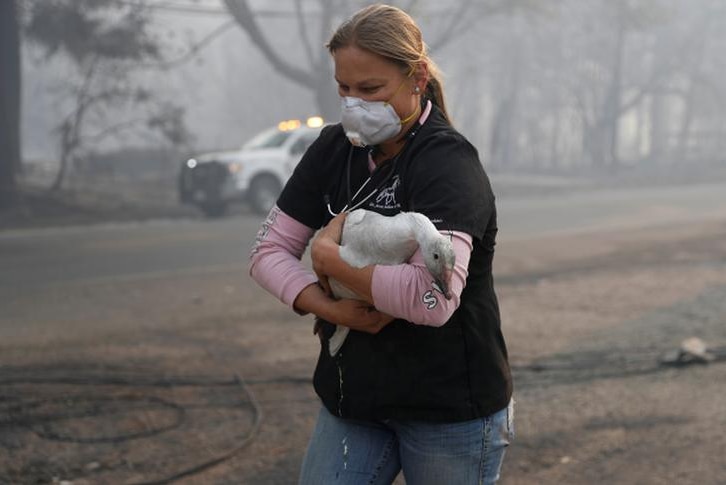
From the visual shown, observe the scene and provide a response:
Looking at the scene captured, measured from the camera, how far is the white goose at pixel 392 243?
189 cm

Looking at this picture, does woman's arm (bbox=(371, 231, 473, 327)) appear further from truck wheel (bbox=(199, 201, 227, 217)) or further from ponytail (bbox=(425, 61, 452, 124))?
truck wheel (bbox=(199, 201, 227, 217))

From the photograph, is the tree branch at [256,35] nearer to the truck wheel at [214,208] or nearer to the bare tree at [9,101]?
the bare tree at [9,101]

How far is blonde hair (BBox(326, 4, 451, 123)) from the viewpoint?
2.04 meters

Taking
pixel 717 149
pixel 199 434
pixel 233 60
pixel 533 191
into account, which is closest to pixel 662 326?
pixel 199 434

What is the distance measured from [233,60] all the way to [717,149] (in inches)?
1222

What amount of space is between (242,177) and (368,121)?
16579 millimetres

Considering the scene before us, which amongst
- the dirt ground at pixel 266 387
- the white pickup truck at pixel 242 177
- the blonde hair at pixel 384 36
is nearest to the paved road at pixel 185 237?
the white pickup truck at pixel 242 177

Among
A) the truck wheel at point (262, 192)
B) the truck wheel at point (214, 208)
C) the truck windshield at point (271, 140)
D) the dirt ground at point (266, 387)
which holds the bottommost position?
the truck wheel at point (214, 208)

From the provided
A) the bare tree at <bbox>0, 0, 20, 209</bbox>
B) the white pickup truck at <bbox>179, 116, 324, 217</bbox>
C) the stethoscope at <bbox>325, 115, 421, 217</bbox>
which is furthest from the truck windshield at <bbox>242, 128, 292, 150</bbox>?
the stethoscope at <bbox>325, 115, 421, 217</bbox>

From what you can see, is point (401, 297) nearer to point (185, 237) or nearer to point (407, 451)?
point (407, 451)

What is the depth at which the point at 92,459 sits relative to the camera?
4.59 m

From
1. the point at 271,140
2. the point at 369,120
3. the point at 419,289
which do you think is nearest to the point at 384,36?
the point at 369,120

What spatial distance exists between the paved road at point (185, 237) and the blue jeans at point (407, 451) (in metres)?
8.25

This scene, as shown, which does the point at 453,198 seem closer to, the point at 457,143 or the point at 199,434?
the point at 457,143
